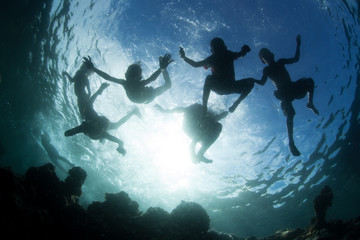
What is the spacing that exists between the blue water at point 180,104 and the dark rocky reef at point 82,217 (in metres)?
6.27

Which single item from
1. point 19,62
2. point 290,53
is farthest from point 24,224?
point 19,62

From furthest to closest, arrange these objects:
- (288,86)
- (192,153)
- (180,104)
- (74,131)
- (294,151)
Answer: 1. (180,104)
2. (74,131)
3. (192,153)
4. (288,86)
5. (294,151)

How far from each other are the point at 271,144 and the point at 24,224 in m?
15.3

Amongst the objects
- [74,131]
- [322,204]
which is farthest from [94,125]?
[322,204]

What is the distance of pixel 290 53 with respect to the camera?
411 inches

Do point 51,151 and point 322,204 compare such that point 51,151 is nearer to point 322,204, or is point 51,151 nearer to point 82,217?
point 82,217

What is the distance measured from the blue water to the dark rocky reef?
6.27 meters

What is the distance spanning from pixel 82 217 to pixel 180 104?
27.6 feet

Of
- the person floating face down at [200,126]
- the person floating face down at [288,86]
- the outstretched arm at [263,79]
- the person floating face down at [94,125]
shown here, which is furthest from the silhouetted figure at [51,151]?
the person floating face down at [288,86]

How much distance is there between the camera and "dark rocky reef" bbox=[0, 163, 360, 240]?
498 cm

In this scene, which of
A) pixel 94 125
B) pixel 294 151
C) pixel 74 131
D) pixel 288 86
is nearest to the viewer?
pixel 294 151

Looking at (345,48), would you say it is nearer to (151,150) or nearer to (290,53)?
(290,53)

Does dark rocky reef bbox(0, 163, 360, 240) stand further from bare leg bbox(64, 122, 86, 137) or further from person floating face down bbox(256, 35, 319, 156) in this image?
person floating face down bbox(256, 35, 319, 156)

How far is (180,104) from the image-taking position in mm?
13156
